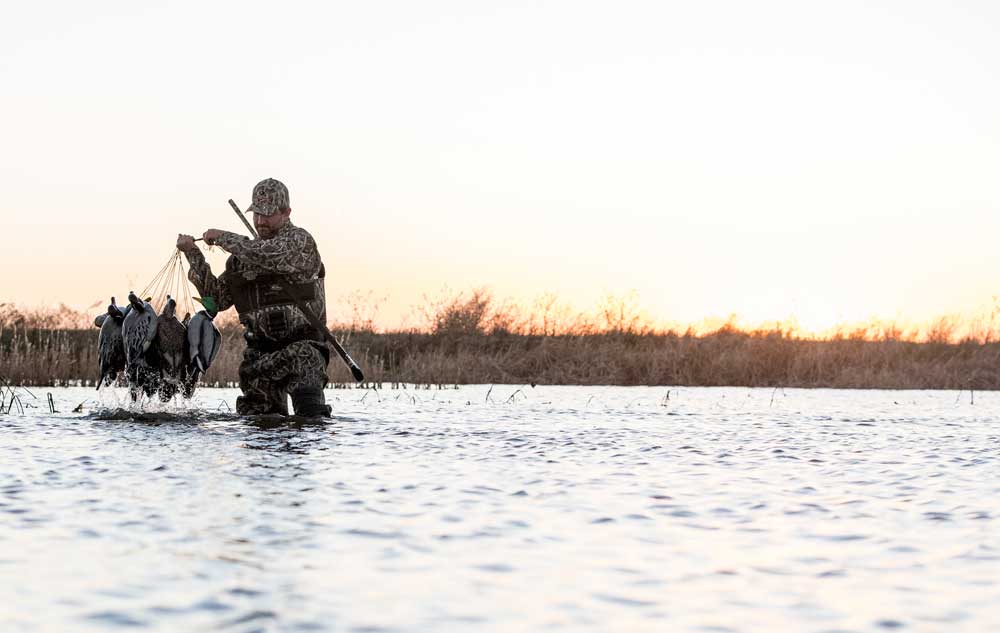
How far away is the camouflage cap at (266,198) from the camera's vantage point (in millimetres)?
11508

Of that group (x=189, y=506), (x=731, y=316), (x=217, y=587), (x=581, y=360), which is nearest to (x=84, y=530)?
(x=189, y=506)

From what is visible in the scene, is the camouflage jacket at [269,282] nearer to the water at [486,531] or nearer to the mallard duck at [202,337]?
the mallard duck at [202,337]

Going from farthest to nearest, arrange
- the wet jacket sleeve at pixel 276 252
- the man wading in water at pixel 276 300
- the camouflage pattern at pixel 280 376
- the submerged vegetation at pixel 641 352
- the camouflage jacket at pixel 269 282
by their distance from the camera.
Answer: the submerged vegetation at pixel 641 352 < the camouflage pattern at pixel 280 376 < the man wading in water at pixel 276 300 < the camouflage jacket at pixel 269 282 < the wet jacket sleeve at pixel 276 252

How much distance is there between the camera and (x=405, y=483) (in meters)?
7.16

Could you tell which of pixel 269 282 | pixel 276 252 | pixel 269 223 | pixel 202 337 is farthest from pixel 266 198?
pixel 202 337

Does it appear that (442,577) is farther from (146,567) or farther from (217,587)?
(146,567)

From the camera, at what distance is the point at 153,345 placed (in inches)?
452

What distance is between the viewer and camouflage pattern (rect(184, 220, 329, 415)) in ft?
37.1

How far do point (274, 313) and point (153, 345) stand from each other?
108 centimetres

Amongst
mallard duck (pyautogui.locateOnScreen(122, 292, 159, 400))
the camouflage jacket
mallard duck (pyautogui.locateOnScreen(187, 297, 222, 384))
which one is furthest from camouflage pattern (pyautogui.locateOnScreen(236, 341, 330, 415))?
mallard duck (pyautogui.locateOnScreen(122, 292, 159, 400))

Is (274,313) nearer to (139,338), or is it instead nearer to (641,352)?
(139,338)

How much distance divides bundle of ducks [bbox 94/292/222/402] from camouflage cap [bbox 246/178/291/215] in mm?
929

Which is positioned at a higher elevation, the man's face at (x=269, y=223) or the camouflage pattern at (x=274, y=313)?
the man's face at (x=269, y=223)

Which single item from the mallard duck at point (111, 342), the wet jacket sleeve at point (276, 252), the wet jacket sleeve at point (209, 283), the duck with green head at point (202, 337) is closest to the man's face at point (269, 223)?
the wet jacket sleeve at point (276, 252)
